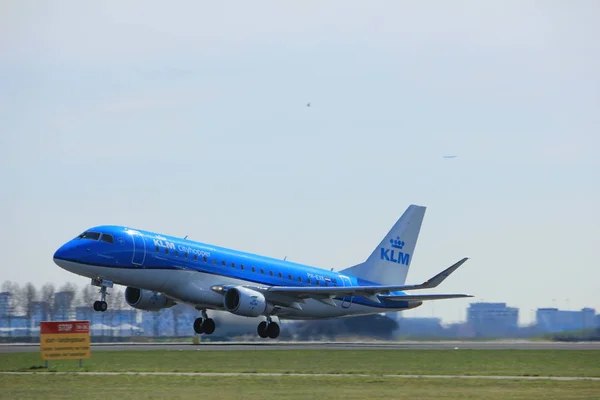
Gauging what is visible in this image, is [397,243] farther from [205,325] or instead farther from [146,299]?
[146,299]

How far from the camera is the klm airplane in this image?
45688mm

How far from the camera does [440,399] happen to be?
24.9m

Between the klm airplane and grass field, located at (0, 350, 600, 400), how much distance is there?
4281mm

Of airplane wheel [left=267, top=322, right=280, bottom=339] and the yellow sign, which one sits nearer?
the yellow sign

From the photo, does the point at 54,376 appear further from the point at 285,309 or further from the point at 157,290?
the point at 285,309

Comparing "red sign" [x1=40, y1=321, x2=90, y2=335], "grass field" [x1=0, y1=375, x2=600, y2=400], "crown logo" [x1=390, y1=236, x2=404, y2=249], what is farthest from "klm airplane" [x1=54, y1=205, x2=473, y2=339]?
"grass field" [x1=0, y1=375, x2=600, y2=400]

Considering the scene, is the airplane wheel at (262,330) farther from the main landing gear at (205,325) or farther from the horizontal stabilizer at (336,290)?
the horizontal stabilizer at (336,290)

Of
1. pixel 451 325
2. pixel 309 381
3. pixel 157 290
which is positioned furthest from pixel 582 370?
pixel 451 325

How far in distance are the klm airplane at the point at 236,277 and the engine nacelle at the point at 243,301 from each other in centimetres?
4

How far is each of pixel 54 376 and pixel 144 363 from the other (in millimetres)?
5277

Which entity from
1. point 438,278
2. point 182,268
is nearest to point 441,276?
point 438,278

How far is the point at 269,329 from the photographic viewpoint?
173ft

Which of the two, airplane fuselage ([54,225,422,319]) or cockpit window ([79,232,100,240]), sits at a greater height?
cockpit window ([79,232,100,240])

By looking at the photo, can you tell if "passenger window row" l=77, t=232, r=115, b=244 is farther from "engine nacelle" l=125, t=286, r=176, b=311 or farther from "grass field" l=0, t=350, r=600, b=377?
"engine nacelle" l=125, t=286, r=176, b=311
